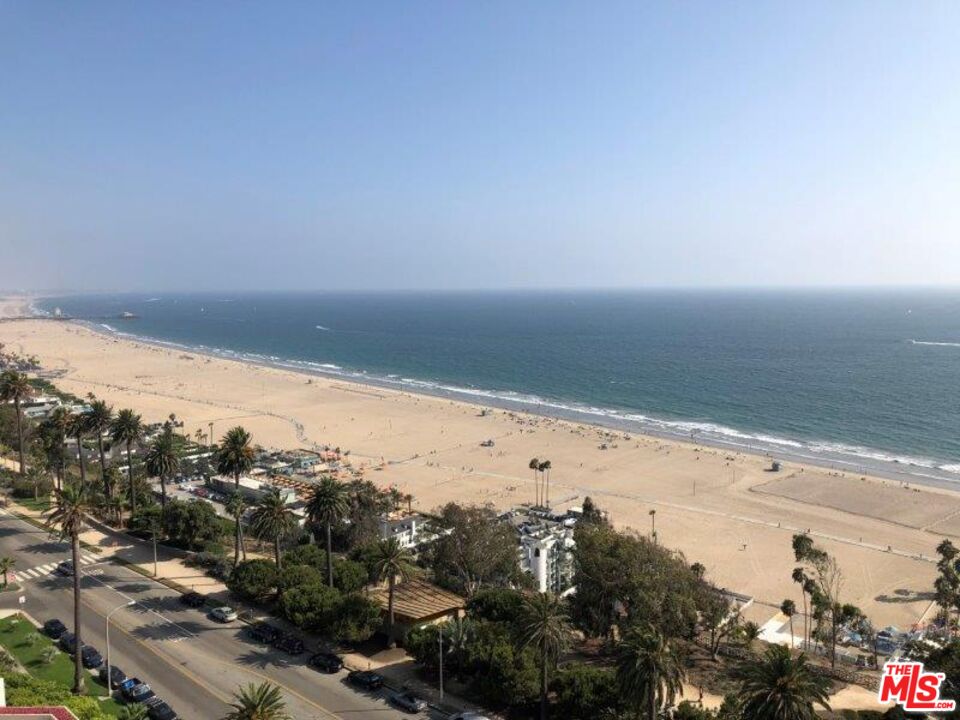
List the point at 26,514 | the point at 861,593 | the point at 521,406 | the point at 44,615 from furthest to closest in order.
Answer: the point at 521,406, the point at 26,514, the point at 861,593, the point at 44,615

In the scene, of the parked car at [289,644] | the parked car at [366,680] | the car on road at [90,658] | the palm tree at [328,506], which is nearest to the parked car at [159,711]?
the car on road at [90,658]

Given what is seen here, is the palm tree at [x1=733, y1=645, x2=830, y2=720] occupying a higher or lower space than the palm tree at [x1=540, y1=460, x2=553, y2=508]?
higher

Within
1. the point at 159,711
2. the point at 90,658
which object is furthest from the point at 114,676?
the point at 159,711

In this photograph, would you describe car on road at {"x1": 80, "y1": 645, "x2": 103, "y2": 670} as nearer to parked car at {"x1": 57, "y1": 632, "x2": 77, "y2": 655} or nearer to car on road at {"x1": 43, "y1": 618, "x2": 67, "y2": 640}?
parked car at {"x1": 57, "y1": 632, "x2": 77, "y2": 655}

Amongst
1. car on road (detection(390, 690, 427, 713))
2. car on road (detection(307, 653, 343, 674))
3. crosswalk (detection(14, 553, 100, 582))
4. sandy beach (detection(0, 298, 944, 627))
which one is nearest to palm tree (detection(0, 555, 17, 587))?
crosswalk (detection(14, 553, 100, 582))

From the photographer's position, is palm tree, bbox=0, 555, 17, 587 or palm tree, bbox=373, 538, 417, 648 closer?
palm tree, bbox=373, 538, 417, 648

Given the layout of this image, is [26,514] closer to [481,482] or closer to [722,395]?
[481,482]

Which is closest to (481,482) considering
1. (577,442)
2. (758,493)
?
(577,442)
